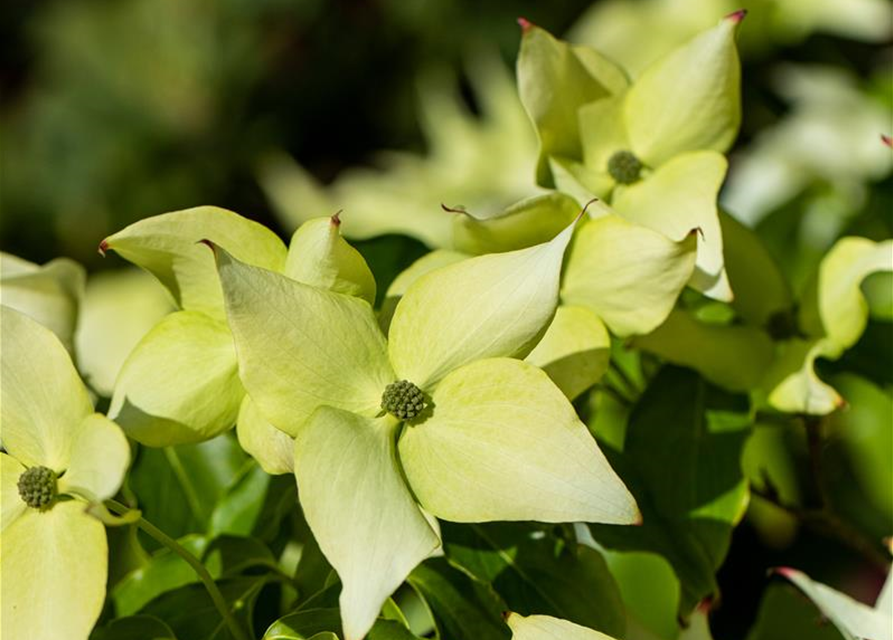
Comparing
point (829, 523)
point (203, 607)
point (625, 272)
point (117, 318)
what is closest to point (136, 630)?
point (203, 607)

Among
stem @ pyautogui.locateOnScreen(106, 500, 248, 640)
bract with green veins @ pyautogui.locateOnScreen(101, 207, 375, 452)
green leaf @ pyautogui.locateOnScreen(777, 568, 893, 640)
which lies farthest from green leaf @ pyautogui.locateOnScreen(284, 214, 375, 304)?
green leaf @ pyautogui.locateOnScreen(777, 568, 893, 640)

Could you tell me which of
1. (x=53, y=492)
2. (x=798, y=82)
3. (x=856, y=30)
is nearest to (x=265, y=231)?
(x=53, y=492)

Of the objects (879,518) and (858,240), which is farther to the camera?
(879,518)

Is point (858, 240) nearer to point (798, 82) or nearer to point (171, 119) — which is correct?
point (798, 82)

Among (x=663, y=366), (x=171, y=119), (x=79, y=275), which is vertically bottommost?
(x=171, y=119)

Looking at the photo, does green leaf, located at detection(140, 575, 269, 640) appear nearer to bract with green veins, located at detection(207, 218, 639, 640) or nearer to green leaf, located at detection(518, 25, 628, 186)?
bract with green veins, located at detection(207, 218, 639, 640)

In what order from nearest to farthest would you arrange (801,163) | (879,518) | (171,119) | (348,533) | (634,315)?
(348,533)
(634,315)
(879,518)
(801,163)
(171,119)
